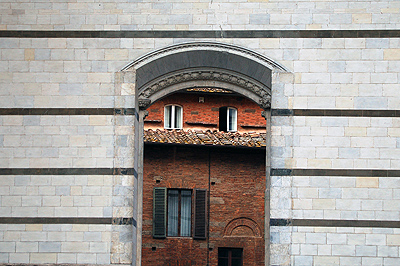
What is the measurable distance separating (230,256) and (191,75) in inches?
569

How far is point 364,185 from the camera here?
14.4 meters

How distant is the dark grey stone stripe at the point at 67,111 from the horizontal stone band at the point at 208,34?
4.39 feet

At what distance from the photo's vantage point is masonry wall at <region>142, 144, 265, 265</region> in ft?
93.8

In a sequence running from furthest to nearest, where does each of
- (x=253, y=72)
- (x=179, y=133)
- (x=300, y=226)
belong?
1. (x=179, y=133)
2. (x=253, y=72)
3. (x=300, y=226)

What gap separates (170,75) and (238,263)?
14662 millimetres

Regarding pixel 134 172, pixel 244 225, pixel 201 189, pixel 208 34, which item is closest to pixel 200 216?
pixel 201 189

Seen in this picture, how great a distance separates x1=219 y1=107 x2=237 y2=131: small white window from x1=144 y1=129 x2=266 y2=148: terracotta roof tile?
0.43 meters

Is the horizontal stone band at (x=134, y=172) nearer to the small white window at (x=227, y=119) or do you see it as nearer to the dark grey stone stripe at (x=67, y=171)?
the dark grey stone stripe at (x=67, y=171)

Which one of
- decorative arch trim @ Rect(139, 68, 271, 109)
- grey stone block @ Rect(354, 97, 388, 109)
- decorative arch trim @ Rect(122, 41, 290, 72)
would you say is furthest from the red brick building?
grey stone block @ Rect(354, 97, 388, 109)

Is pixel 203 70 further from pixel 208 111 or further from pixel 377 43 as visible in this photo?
pixel 208 111

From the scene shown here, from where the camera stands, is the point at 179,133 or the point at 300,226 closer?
the point at 300,226

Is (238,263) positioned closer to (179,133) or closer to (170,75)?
(179,133)

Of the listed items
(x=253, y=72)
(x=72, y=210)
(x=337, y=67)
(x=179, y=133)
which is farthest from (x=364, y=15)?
(x=179, y=133)

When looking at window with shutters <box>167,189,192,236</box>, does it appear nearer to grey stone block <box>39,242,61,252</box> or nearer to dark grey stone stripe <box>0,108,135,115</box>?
dark grey stone stripe <box>0,108,135,115</box>
